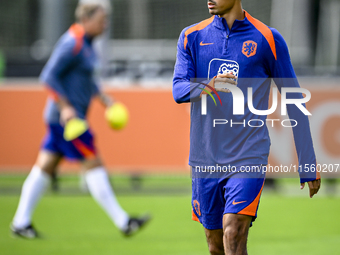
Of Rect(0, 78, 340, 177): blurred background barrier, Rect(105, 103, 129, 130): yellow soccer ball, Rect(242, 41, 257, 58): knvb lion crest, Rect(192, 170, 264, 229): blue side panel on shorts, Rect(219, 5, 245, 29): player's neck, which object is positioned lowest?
Rect(0, 78, 340, 177): blurred background barrier

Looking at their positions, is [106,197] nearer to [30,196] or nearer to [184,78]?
[30,196]

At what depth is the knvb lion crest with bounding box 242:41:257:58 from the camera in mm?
3373

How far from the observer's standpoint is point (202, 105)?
3498 mm

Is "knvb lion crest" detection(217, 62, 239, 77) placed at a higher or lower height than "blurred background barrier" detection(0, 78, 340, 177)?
higher

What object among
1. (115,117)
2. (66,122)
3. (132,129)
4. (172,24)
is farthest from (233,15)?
(172,24)

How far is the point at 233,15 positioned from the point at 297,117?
0.74m

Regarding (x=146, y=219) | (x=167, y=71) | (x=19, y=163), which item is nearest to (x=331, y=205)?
(x=146, y=219)

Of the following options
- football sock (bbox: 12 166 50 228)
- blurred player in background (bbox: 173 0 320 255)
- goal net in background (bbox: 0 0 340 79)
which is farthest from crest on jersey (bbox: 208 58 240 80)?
goal net in background (bbox: 0 0 340 79)

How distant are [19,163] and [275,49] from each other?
6369mm

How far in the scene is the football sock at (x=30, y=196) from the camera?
571cm

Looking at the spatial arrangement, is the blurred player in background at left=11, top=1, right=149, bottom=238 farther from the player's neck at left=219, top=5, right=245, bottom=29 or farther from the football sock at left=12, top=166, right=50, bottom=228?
the player's neck at left=219, top=5, right=245, bottom=29

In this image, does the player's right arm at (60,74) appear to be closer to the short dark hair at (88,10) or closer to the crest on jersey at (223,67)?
the short dark hair at (88,10)

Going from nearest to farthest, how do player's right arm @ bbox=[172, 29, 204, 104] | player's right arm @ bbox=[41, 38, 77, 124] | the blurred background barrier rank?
player's right arm @ bbox=[172, 29, 204, 104] → player's right arm @ bbox=[41, 38, 77, 124] → the blurred background barrier

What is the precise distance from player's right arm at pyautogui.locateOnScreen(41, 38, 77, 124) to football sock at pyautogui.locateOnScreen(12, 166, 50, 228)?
620 millimetres
